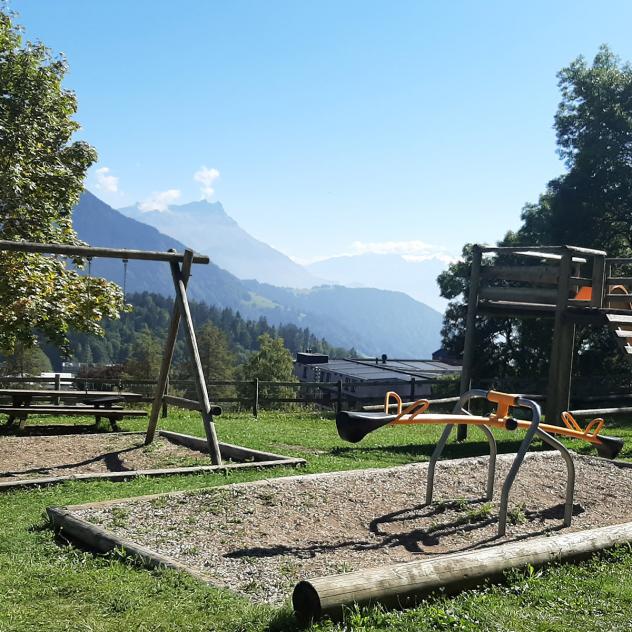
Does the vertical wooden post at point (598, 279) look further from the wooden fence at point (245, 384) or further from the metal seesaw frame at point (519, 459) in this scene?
the wooden fence at point (245, 384)

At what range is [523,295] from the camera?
44.6 feet

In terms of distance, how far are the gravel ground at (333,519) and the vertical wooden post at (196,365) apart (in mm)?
2164

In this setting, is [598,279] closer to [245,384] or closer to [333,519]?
[333,519]

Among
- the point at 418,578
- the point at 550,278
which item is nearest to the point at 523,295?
the point at 550,278

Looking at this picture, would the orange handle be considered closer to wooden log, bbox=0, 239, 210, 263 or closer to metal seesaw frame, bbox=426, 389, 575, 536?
metal seesaw frame, bbox=426, 389, 575, 536

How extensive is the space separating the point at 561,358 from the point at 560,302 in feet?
3.13

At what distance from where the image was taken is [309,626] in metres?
4.15

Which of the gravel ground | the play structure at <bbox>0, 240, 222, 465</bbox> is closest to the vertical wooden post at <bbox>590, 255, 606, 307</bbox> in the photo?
the gravel ground

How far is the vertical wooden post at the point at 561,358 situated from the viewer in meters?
12.9

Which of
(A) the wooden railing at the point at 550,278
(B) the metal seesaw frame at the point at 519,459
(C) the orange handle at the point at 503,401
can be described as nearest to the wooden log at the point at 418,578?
(B) the metal seesaw frame at the point at 519,459

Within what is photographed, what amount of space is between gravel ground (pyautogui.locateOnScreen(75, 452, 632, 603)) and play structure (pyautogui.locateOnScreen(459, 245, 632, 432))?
13.1 feet

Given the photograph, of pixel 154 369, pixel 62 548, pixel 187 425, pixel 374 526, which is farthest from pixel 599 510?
pixel 154 369

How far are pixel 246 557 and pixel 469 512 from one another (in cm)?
259

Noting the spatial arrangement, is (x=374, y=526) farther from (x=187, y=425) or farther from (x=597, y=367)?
(x=597, y=367)
